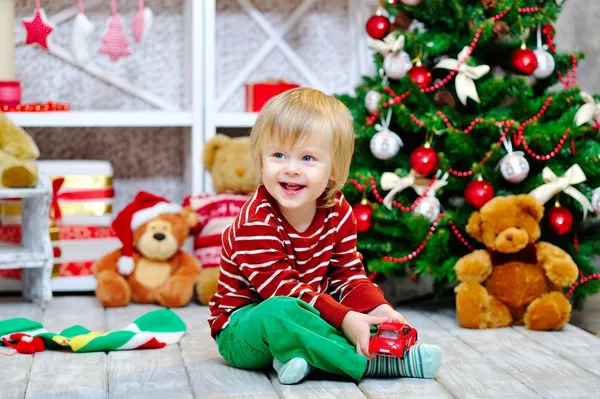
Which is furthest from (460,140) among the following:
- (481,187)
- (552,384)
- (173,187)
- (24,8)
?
(24,8)

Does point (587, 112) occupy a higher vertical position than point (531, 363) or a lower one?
higher

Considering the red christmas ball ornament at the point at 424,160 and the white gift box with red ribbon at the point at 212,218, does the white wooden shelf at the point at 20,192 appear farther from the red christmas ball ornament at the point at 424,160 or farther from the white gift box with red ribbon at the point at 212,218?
the red christmas ball ornament at the point at 424,160

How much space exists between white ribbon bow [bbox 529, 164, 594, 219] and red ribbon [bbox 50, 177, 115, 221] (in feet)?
3.81

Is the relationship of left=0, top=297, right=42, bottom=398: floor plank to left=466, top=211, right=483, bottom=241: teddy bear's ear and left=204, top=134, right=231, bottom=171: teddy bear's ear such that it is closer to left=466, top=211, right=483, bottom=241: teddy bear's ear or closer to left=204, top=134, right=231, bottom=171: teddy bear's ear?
left=204, top=134, right=231, bottom=171: teddy bear's ear

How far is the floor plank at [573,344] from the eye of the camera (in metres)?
1.75

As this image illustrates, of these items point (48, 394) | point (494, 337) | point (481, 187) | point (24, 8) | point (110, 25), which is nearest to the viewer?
point (48, 394)

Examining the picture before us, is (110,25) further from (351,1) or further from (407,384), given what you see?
(407,384)

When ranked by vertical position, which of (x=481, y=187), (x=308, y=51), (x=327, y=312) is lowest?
(x=327, y=312)

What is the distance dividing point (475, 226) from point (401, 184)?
8.1 inches

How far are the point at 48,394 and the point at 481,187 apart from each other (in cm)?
110

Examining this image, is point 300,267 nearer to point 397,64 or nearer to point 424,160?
point 424,160

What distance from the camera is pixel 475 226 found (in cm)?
208

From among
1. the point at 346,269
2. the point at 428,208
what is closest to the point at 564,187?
the point at 428,208

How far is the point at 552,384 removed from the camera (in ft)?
5.17
